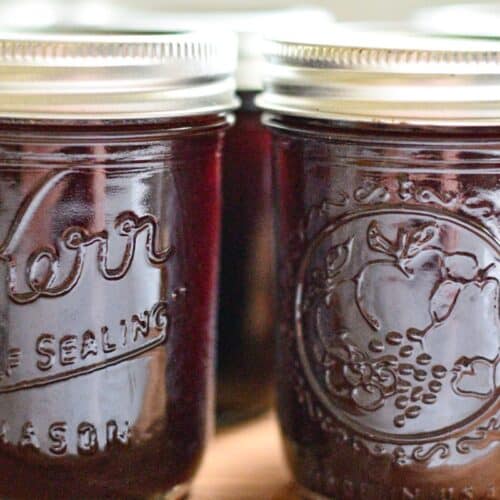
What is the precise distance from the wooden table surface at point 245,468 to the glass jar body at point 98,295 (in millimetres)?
88

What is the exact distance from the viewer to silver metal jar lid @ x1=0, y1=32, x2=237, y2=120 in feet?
2.10

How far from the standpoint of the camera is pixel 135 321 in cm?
70

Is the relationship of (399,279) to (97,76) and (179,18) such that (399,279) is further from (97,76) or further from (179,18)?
(179,18)

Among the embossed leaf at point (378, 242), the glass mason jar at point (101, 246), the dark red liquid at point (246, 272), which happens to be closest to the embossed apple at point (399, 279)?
the embossed leaf at point (378, 242)

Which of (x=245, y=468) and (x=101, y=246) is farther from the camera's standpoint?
(x=245, y=468)

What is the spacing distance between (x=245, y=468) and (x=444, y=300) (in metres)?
0.28

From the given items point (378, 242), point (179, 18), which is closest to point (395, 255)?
point (378, 242)

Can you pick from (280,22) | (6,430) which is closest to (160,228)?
(6,430)

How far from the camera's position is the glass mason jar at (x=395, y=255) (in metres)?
0.66

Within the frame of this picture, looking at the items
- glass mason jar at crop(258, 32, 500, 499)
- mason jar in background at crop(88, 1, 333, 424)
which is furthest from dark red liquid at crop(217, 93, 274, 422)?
glass mason jar at crop(258, 32, 500, 499)

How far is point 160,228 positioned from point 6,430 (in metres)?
0.17

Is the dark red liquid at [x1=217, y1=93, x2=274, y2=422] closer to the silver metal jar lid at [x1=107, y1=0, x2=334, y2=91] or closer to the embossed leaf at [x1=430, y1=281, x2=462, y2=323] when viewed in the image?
the silver metal jar lid at [x1=107, y1=0, x2=334, y2=91]

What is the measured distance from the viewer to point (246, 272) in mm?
953

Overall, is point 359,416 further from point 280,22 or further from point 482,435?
point 280,22
